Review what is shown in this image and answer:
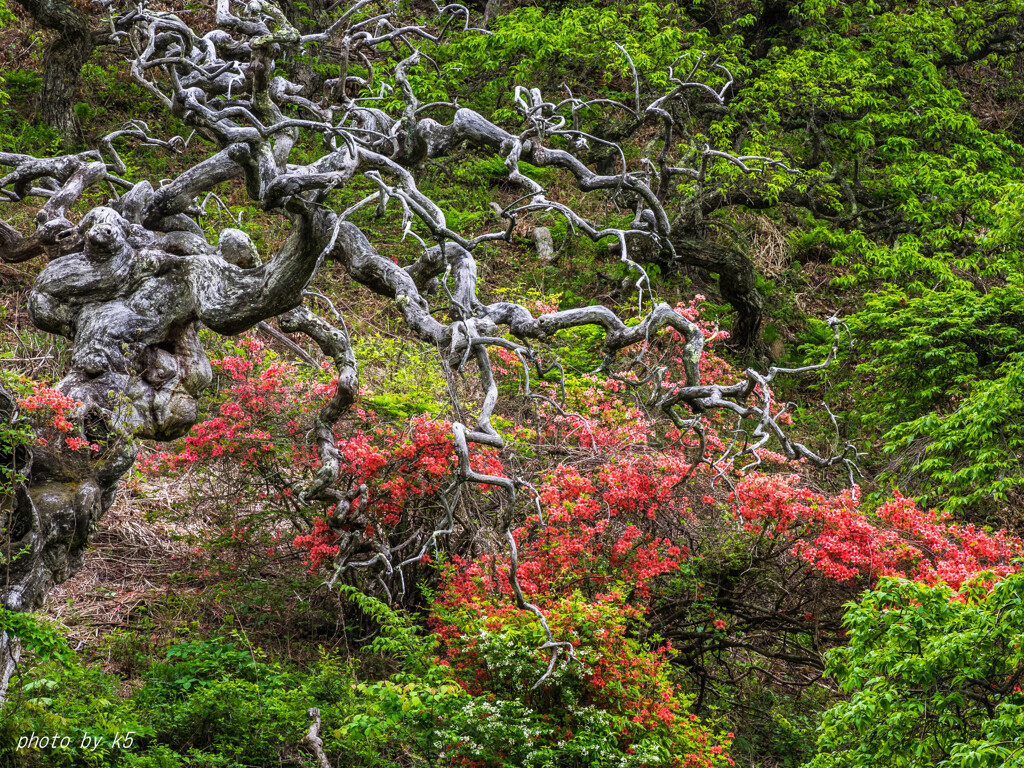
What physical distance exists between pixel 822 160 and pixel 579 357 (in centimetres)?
626

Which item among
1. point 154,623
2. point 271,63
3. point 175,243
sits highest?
point 271,63

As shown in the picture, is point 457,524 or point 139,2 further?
point 139,2

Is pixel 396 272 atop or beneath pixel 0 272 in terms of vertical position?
atop

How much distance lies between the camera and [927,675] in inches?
174

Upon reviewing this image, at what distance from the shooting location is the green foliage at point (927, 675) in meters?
4.28

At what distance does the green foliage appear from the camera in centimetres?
428

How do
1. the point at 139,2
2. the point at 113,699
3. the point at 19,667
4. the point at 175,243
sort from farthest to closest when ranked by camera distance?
the point at 139,2, the point at 175,243, the point at 113,699, the point at 19,667

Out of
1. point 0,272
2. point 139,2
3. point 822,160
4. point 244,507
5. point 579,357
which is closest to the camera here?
point 139,2

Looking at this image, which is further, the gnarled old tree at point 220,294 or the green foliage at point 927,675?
the gnarled old tree at point 220,294

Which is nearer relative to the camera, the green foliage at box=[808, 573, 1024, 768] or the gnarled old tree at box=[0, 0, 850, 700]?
the green foliage at box=[808, 573, 1024, 768]

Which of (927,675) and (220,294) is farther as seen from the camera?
(220,294)

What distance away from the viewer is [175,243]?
6.20 meters

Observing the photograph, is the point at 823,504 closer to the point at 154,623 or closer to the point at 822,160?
the point at 154,623

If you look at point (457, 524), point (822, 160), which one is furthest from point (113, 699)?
point (822, 160)
